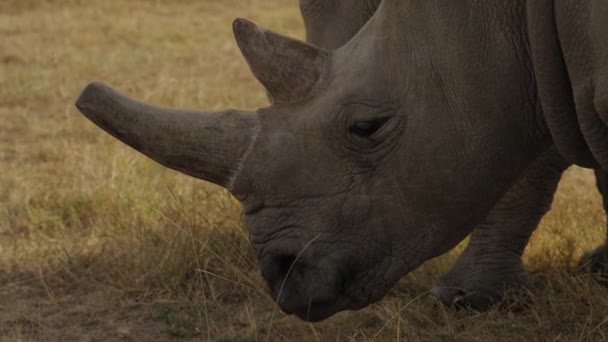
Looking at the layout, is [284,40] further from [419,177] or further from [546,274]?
[546,274]

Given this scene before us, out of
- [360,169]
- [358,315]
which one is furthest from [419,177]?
[358,315]

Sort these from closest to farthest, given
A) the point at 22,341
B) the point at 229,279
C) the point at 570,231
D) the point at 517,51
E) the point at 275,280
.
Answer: the point at 517,51 < the point at 275,280 < the point at 22,341 < the point at 229,279 < the point at 570,231

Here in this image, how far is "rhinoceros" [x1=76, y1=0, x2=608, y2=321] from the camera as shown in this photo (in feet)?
11.9

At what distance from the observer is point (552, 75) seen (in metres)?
3.56

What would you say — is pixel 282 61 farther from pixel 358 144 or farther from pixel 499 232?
pixel 499 232

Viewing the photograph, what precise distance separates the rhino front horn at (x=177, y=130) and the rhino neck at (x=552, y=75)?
827 millimetres

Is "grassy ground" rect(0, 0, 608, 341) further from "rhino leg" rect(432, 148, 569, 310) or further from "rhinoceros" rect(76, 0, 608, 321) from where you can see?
"rhinoceros" rect(76, 0, 608, 321)

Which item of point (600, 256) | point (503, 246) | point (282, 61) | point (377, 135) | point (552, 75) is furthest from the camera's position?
point (600, 256)

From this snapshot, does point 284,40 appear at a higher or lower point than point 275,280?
higher

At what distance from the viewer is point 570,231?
5758 millimetres

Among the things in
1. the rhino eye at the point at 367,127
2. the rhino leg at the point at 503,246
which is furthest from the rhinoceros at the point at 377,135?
the rhino leg at the point at 503,246

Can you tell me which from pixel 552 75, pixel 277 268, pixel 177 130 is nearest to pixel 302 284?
pixel 277 268

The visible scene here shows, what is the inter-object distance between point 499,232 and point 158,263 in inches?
53.9

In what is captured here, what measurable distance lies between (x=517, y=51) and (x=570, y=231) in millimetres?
2289
